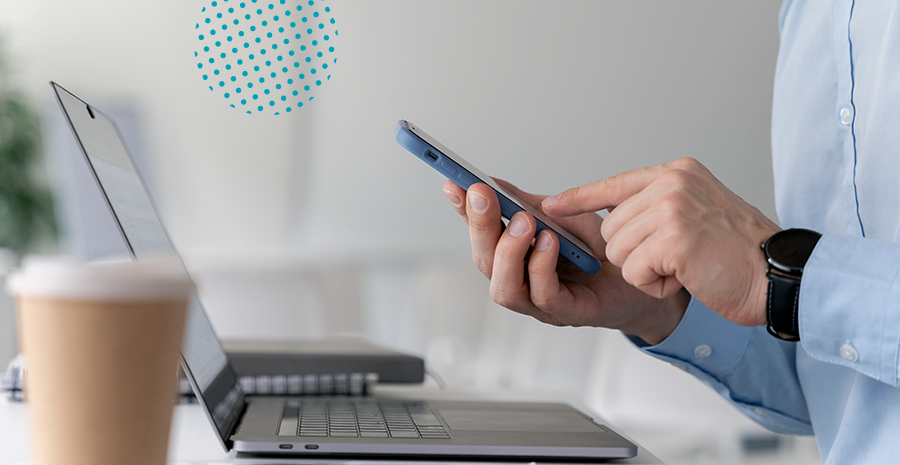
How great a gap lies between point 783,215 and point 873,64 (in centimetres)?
18

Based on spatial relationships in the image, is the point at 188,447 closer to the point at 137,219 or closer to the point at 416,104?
the point at 137,219

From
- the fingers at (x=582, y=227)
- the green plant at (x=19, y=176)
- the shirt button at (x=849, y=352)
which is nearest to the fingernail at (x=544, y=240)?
the fingers at (x=582, y=227)

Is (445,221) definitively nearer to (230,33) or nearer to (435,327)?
(435,327)

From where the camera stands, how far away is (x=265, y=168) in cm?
280

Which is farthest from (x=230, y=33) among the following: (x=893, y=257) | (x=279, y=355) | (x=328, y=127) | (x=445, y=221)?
(x=893, y=257)

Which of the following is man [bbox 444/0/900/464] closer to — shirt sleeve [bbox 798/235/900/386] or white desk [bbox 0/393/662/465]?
shirt sleeve [bbox 798/235/900/386]

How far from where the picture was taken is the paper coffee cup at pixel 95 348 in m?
0.23

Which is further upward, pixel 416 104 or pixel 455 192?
pixel 416 104

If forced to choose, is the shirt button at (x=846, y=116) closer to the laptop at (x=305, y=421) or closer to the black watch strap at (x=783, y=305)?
the black watch strap at (x=783, y=305)

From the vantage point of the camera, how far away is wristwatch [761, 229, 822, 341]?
0.45 m

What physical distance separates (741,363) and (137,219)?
1.95ft

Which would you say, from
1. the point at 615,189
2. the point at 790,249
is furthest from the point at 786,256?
the point at 615,189

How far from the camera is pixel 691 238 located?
0.43 m

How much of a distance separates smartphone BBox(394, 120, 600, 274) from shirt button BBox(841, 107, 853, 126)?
0.30 m
